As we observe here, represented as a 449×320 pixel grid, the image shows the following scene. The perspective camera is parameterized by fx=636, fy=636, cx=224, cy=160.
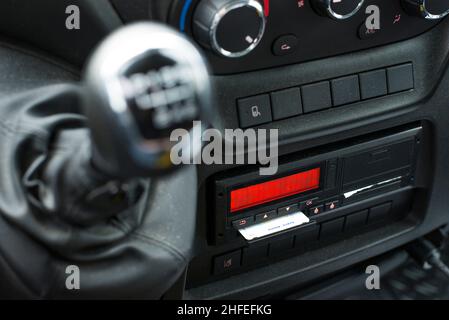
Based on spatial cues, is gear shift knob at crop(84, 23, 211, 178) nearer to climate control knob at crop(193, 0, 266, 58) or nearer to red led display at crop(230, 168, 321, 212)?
climate control knob at crop(193, 0, 266, 58)

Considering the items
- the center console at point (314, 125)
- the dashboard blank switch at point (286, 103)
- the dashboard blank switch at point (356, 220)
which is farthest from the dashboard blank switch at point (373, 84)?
the dashboard blank switch at point (356, 220)

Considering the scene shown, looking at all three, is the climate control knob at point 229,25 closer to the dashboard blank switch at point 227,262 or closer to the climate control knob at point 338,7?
the climate control knob at point 338,7

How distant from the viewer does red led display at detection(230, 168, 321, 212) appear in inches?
33.8

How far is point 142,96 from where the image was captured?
1.30 feet

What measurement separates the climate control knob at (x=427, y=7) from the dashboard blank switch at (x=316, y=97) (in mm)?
144

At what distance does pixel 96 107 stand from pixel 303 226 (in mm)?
585

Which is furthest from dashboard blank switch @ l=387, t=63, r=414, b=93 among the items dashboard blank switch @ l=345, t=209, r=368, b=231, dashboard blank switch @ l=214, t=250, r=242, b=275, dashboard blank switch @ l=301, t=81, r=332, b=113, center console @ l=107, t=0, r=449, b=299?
→ dashboard blank switch @ l=214, t=250, r=242, b=275

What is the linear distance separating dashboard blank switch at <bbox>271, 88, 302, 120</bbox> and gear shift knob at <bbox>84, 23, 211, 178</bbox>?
39 centimetres

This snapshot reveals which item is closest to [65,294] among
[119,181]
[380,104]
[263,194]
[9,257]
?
[9,257]

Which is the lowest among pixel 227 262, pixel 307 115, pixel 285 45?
pixel 227 262

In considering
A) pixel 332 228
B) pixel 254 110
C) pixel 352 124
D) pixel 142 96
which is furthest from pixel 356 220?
pixel 142 96

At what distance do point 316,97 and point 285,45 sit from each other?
10 centimetres

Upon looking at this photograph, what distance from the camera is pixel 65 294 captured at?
58 cm

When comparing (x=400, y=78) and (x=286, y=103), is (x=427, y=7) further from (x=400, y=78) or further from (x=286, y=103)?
(x=286, y=103)
